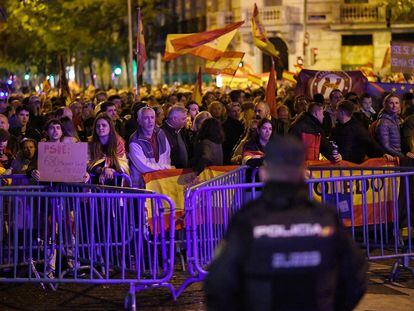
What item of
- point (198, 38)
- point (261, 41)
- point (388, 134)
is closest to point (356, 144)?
point (388, 134)

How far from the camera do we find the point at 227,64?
68.4 feet

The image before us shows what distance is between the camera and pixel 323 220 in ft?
14.7

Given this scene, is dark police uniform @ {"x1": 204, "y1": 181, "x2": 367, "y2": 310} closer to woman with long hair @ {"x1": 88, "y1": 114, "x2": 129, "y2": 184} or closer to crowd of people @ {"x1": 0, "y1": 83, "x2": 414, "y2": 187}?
crowd of people @ {"x1": 0, "y1": 83, "x2": 414, "y2": 187}

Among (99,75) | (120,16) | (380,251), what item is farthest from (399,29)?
(380,251)

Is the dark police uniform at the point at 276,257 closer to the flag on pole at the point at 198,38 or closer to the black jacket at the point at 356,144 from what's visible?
the black jacket at the point at 356,144

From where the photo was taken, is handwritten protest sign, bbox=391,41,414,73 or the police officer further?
handwritten protest sign, bbox=391,41,414,73

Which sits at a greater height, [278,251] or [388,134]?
[388,134]

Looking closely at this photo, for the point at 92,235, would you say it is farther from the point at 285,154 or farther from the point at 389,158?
the point at 285,154

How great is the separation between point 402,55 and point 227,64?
3845 millimetres

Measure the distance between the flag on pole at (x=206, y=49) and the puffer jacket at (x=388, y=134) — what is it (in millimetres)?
7206

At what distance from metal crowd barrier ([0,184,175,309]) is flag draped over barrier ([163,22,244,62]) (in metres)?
10.0

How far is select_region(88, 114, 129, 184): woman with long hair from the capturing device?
10156mm

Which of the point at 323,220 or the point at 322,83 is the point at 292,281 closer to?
the point at 323,220

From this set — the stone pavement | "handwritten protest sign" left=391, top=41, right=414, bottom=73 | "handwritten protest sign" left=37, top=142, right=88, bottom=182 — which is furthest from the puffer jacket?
"handwritten protest sign" left=391, top=41, right=414, bottom=73
